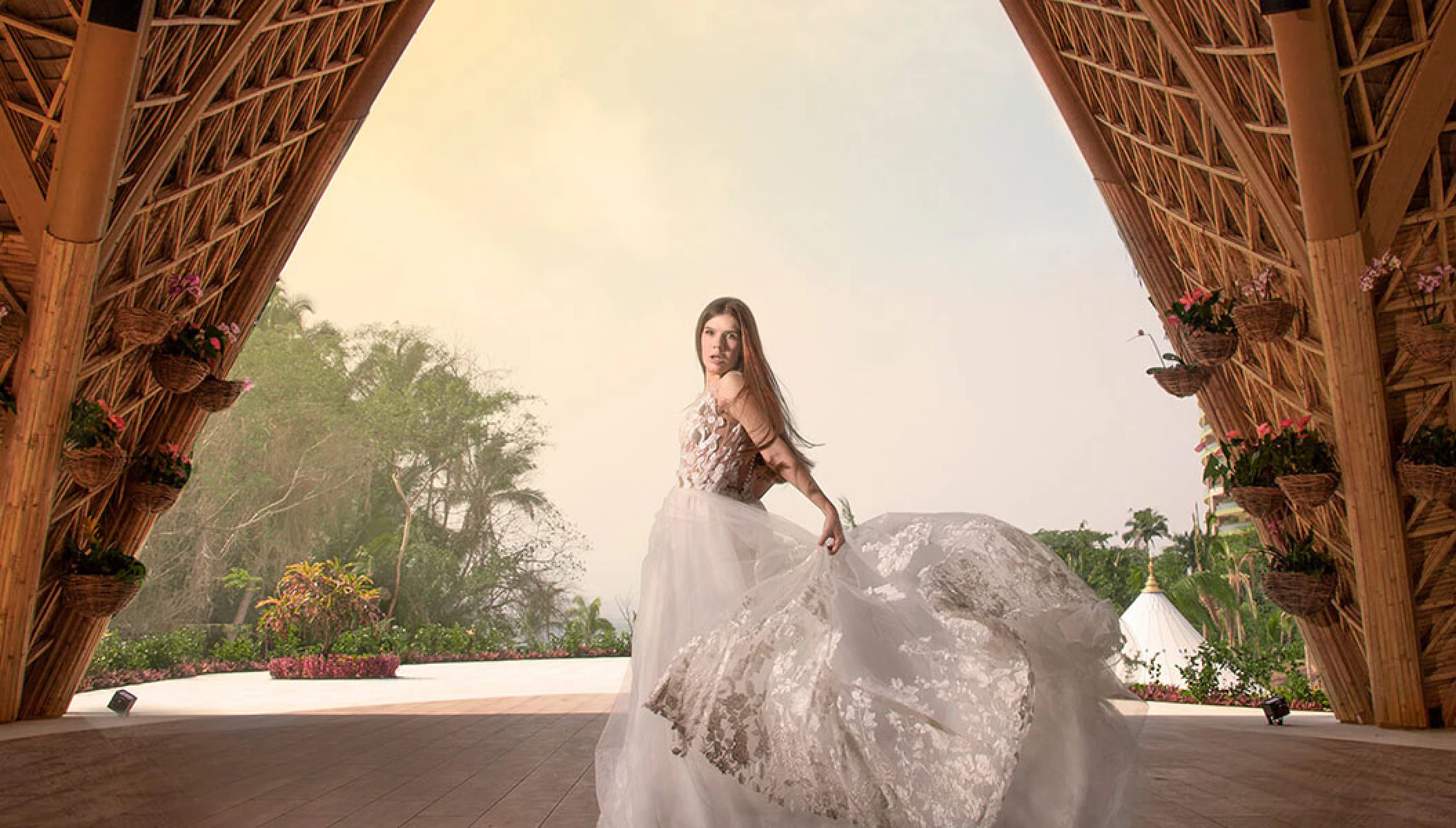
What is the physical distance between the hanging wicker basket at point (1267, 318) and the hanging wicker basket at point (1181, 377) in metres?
0.75

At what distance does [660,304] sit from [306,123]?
49.6 meters

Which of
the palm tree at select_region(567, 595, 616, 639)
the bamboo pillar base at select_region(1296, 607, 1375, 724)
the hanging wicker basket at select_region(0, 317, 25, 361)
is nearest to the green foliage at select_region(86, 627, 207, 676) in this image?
the palm tree at select_region(567, 595, 616, 639)

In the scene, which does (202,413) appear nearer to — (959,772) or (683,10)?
(959,772)

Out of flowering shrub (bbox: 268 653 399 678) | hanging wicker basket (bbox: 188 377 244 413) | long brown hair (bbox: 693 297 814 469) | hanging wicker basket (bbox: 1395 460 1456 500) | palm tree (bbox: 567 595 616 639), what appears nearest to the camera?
long brown hair (bbox: 693 297 814 469)

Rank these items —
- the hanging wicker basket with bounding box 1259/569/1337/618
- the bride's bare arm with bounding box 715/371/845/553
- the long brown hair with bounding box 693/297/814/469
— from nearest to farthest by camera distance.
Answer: the bride's bare arm with bounding box 715/371/845/553, the long brown hair with bounding box 693/297/814/469, the hanging wicker basket with bounding box 1259/569/1337/618

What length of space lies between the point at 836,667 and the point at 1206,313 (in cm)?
473

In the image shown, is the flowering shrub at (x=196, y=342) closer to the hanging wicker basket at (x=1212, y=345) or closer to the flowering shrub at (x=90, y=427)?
the flowering shrub at (x=90, y=427)

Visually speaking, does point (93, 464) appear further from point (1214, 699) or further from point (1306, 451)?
point (1214, 699)

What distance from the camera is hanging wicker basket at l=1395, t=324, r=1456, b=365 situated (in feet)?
17.4

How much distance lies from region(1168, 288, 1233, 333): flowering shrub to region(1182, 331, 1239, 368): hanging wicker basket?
4cm

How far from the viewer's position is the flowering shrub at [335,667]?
15016 millimetres

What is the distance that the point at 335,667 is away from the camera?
595 inches

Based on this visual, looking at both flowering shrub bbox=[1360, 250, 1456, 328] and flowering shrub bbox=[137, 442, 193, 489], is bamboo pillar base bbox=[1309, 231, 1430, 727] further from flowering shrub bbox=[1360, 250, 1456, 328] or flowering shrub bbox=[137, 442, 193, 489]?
flowering shrub bbox=[137, 442, 193, 489]

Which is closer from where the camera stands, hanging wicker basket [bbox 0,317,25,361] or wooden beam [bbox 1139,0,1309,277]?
hanging wicker basket [bbox 0,317,25,361]
